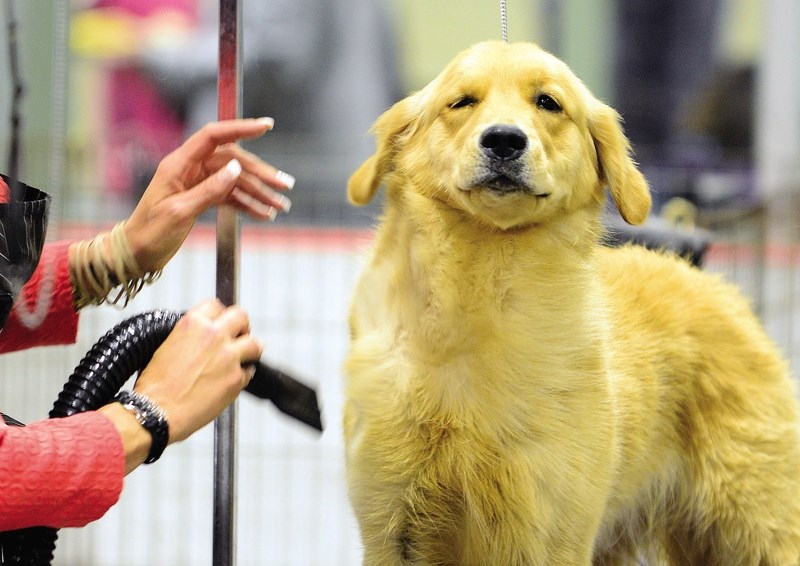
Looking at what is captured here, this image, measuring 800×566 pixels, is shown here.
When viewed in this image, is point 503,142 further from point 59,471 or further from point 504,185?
point 59,471

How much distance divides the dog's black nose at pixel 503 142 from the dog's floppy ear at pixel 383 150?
18 cm

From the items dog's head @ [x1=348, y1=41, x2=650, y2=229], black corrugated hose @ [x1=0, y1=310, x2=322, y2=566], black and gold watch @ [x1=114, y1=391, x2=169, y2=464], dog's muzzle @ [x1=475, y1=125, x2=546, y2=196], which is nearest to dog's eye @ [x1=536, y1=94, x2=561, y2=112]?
dog's head @ [x1=348, y1=41, x2=650, y2=229]

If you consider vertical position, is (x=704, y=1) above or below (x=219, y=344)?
above

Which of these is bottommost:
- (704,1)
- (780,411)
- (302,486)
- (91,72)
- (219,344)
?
(302,486)

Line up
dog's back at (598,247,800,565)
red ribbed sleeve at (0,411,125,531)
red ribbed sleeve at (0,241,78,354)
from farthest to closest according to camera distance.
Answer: dog's back at (598,247,800,565), red ribbed sleeve at (0,241,78,354), red ribbed sleeve at (0,411,125,531)

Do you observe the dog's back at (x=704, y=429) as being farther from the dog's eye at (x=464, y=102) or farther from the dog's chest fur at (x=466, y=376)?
the dog's eye at (x=464, y=102)

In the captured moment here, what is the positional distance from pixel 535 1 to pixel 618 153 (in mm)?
2682

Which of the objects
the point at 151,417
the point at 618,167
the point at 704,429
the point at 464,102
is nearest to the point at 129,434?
the point at 151,417

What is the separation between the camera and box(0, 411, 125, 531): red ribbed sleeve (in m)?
0.87

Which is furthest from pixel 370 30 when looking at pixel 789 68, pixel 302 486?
pixel 302 486

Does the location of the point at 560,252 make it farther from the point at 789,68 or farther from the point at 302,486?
the point at 789,68

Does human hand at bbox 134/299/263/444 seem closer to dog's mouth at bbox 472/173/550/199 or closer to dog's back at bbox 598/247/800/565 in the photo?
dog's mouth at bbox 472/173/550/199

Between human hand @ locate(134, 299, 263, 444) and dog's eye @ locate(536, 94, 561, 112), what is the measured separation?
47cm

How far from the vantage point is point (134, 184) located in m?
3.37
